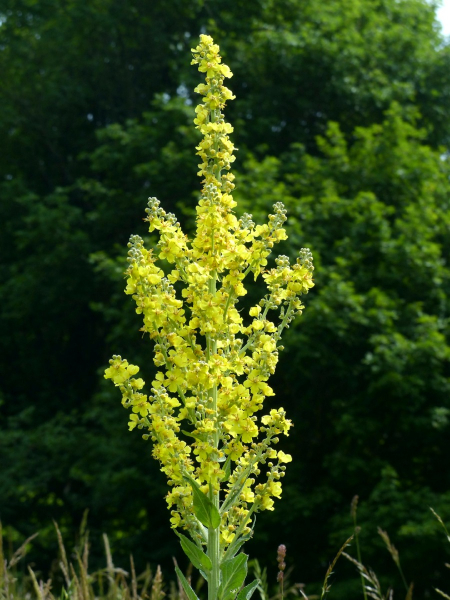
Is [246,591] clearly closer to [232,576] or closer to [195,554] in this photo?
[232,576]

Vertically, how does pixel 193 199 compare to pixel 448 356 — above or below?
above

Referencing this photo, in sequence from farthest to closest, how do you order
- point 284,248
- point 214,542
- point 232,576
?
point 284,248, point 214,542, point 232,576

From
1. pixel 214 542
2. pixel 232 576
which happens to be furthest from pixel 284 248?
pixel 232 576

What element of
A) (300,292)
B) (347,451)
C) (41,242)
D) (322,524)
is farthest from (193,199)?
(300,292)

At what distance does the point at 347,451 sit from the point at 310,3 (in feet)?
31.4

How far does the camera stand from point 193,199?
14.1m

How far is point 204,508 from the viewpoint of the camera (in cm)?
286

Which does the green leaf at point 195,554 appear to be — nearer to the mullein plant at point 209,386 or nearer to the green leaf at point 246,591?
the mullein plant at point 209,386

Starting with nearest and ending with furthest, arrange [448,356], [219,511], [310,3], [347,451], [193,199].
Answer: [219,511], [448,356], [347,451], [193,199], [310,3]

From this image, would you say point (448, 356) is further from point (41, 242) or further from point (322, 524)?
point (41, 242)

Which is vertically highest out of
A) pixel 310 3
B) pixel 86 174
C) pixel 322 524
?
pixel 310 3

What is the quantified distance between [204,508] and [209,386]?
451 mm

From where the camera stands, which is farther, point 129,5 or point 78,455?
point 129,5

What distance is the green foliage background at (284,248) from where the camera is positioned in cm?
1204
